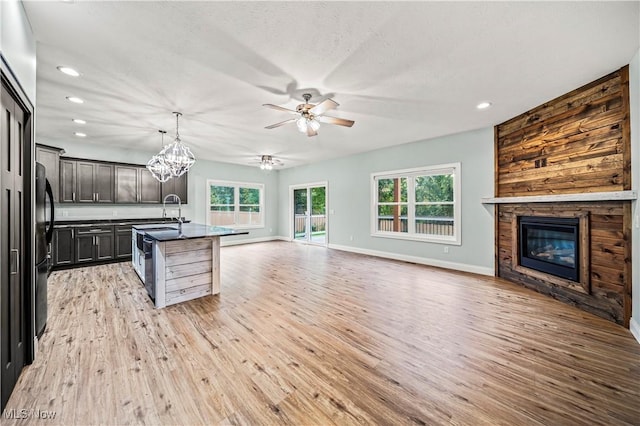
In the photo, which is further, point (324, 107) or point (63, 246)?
point (63, 246)

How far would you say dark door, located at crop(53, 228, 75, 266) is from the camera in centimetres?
476

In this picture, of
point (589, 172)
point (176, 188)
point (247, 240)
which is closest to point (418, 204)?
point (589, 172)

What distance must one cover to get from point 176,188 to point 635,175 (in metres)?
8.09

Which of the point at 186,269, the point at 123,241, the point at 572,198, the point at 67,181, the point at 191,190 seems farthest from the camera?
the point at 191,190

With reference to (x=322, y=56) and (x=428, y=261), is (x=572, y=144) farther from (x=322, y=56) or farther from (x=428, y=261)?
(x=322, y=56)

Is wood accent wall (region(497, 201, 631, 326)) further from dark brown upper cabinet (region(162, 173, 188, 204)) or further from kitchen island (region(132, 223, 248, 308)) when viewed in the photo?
dark brown upper cabinet (region(162, 173, 188, 204))

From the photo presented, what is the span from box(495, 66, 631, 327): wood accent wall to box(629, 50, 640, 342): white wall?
8 centimetres

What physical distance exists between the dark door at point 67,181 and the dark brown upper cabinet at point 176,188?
1637 millimetres

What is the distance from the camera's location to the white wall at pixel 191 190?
18.2ft

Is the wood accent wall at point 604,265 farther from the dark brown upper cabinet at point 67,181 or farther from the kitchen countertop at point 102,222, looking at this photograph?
the dark brown upper cabinet at point 67,181

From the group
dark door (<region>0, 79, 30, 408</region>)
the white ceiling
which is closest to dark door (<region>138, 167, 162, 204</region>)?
the white ceiling

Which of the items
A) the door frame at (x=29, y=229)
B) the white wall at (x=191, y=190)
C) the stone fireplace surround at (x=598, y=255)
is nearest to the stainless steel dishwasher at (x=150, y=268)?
the door frame at (x=29, y=229)

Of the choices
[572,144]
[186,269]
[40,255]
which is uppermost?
[572,144]

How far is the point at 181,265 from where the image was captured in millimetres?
3297
